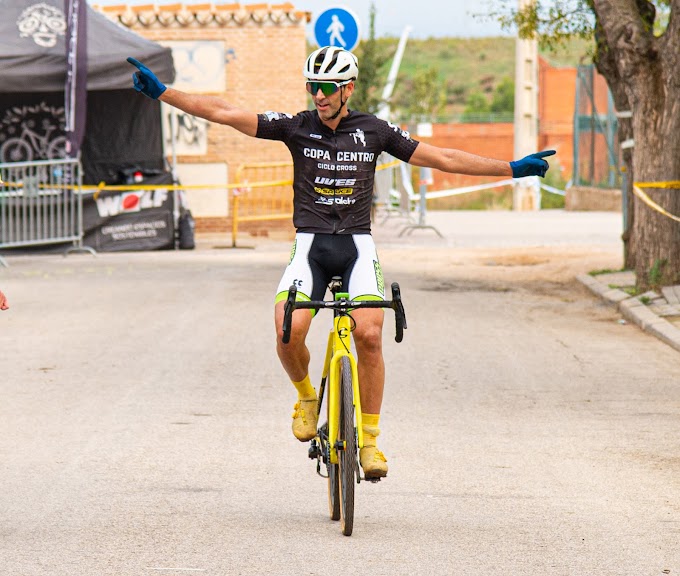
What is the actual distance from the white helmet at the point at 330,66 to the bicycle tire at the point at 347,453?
4.51 ft

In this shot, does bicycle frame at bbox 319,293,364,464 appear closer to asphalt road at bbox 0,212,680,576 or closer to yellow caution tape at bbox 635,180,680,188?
asphalt road at bbox 0,212,680,576

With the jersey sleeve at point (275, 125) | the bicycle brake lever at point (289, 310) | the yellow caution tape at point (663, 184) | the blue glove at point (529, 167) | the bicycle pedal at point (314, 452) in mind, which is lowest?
the bicycle pedal at point (314, 452)

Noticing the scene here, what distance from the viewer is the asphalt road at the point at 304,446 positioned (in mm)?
6059

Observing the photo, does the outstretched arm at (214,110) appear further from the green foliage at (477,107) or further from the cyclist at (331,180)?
the green foliage at (477,107)

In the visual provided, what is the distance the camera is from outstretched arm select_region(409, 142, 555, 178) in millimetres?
7035

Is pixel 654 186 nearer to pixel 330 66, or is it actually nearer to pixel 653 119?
pixel 653 119

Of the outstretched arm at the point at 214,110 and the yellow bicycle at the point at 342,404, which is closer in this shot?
the yellow bicycle at the point at 342,404

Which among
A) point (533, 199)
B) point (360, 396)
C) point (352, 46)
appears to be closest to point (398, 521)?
point (360, 396)

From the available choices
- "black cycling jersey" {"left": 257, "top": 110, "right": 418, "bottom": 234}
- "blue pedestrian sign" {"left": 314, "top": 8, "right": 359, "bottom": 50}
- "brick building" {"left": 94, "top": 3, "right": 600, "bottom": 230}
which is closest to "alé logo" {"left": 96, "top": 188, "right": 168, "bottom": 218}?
"brick building" {"left": 94, "top": 3, "right": 600, "bottom": 230}

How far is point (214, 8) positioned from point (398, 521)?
2191 centimetres

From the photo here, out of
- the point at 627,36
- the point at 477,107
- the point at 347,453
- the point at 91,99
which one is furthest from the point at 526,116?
the point at 477,107

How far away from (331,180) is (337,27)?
40.1ft

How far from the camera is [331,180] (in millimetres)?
6910

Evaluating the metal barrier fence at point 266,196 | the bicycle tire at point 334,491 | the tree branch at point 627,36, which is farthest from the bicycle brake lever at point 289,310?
the metal barrier fence at point 266,196
